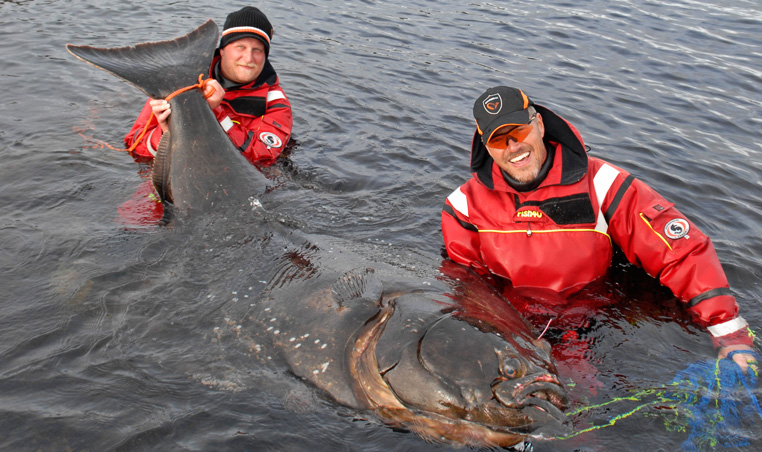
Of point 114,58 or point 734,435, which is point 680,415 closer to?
point 734,435

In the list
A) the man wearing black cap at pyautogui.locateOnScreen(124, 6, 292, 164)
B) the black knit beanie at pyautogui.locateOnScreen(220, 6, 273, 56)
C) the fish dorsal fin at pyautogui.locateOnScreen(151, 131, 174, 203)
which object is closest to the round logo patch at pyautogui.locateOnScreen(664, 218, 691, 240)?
the fish dorsal fin at pyautogui.locateOnScreen(151, 131, 174, 203)

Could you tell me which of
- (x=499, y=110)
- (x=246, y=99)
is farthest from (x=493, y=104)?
(x=246, y=99)

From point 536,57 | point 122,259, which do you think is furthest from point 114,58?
point 536,57

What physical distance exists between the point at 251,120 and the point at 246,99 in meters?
0.25

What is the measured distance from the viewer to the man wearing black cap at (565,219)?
13.3 ft

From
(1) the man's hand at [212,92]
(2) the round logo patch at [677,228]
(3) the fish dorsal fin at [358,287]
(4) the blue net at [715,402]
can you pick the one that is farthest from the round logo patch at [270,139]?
(4) the blue net at [715,402]

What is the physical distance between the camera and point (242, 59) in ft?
21.2

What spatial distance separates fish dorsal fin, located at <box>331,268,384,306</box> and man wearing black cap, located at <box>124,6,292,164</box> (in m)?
3.18

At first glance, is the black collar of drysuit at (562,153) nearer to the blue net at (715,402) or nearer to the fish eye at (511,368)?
the blue net at (715,402)

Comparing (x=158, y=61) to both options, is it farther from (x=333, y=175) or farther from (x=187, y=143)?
(x=333, y=175)

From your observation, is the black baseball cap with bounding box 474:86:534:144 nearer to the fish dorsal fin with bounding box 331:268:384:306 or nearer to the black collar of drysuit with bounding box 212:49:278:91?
the fish dorsal fin with bounding box 331:268:384:306

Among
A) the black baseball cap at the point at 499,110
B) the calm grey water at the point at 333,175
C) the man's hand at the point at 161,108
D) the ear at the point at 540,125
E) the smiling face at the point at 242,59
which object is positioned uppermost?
the black baseball cap at the point at 499,110

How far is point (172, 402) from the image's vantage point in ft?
11.5

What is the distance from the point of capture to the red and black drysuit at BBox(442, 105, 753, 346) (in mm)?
4070
